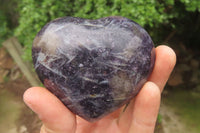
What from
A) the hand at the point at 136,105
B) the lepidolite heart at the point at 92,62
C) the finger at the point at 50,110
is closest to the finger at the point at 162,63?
the hand at the point at 136,105

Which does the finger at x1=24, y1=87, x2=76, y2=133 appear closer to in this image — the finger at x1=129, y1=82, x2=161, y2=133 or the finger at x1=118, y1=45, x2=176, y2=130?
the finger at x1=129, y1=82, x2=161, y2=133

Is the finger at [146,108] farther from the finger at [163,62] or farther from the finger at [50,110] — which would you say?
the finger at [50,110]

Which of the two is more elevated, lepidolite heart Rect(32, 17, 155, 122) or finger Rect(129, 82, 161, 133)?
lepidolite heart Rect(32, 17, 155, 122)

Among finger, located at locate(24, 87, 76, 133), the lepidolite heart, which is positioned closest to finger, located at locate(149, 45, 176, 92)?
the lepidolite heart

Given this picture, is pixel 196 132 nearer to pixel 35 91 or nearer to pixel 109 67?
pixel 109 67

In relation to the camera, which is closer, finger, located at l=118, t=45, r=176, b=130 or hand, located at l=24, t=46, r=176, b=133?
hand, located at l=24, t=46, r=176, b=133

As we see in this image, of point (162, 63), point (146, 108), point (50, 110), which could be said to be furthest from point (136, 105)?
point (50, 110)

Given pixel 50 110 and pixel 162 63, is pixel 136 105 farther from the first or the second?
pixel 50 110
